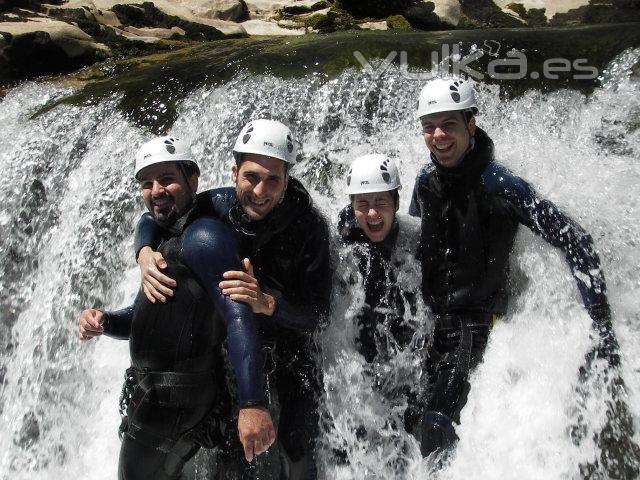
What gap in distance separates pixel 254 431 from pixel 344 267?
4.90ft

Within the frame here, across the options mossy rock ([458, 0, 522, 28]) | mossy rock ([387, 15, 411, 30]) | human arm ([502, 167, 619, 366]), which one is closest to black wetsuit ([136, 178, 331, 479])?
human arm ([502, 167, 619, 366])

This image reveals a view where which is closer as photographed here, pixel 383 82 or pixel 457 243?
pixel 457 243

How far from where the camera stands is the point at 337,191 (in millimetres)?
5879

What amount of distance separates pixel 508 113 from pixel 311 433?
13.7ft

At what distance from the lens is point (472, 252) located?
3.79 m

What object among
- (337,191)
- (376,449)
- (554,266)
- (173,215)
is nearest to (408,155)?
(337,191)

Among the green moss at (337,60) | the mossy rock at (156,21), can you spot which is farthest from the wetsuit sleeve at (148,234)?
the mossy rock at (156,21)

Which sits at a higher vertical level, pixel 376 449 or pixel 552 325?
pixel 552 325

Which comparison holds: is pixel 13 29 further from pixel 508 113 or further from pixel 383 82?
pixel 508 113

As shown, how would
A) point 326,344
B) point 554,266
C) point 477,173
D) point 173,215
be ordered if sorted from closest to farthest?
1. point 173,215
2. point 477,173
3. point 326,344
4. point 554,266

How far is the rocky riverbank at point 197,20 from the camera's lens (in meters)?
9.62

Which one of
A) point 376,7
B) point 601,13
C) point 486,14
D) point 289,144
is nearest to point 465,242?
point 289,144

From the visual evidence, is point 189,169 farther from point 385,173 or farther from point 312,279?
point 385,173

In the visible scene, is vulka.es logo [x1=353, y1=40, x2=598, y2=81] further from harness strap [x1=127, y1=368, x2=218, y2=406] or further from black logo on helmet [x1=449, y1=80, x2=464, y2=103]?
harness strap [x1=127, y1=368, x2=218, y2=406]
